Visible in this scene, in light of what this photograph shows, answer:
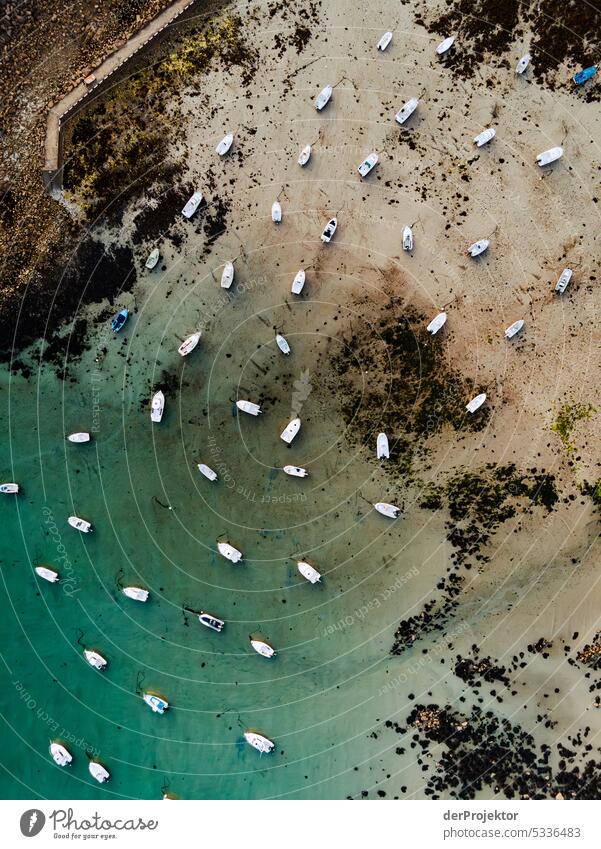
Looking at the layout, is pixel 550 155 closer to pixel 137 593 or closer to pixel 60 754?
pixel 137 593

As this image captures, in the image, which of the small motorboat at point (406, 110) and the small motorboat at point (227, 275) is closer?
the small motorboat at point (406, 110)

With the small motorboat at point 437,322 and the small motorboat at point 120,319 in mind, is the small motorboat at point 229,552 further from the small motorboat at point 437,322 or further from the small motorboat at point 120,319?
the small motorboat at point 437,322

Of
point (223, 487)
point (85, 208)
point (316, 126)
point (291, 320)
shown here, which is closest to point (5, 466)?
point (223, 487)

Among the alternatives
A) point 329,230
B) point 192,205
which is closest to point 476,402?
point 329,230

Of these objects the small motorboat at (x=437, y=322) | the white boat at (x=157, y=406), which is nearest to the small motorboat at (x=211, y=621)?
→ the white boat at (x=157, y=406)

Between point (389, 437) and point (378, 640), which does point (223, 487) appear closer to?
point (389, 437)

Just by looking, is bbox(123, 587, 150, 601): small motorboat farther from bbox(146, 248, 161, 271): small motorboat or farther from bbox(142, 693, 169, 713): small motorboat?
bbox(146, 248, 161, 271): small motorboat
